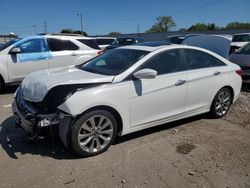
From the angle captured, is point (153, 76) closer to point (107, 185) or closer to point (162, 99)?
point (162, 99)

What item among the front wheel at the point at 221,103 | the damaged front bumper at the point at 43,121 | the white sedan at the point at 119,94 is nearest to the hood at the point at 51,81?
the white sedan at the point at 119,94

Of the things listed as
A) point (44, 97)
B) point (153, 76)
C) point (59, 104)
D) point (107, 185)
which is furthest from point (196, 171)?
point (44, 97)

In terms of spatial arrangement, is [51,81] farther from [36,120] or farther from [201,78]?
[201,78]

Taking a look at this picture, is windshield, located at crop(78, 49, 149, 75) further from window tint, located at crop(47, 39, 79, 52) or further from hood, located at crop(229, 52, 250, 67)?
hood, located at crop(229, 52, 250, 67)

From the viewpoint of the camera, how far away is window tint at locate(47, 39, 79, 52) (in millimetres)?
8539

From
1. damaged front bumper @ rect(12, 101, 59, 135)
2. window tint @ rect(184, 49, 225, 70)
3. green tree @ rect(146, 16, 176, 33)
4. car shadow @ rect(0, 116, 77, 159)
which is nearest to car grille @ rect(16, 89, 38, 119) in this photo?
damaged front bumper @ rect(12, 101, 59, 135)

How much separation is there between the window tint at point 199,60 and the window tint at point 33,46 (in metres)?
4.93

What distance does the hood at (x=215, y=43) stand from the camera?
682cm

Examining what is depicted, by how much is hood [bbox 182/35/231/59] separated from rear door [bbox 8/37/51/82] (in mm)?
4337

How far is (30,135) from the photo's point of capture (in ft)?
12.7

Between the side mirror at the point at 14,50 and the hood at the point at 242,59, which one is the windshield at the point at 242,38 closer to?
the hood at the point at 242,59

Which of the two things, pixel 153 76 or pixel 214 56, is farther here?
pixel 214 56

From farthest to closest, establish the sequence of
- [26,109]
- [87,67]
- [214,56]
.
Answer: [214,56], [87,67], [26,109]

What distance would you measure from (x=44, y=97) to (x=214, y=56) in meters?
3.45
